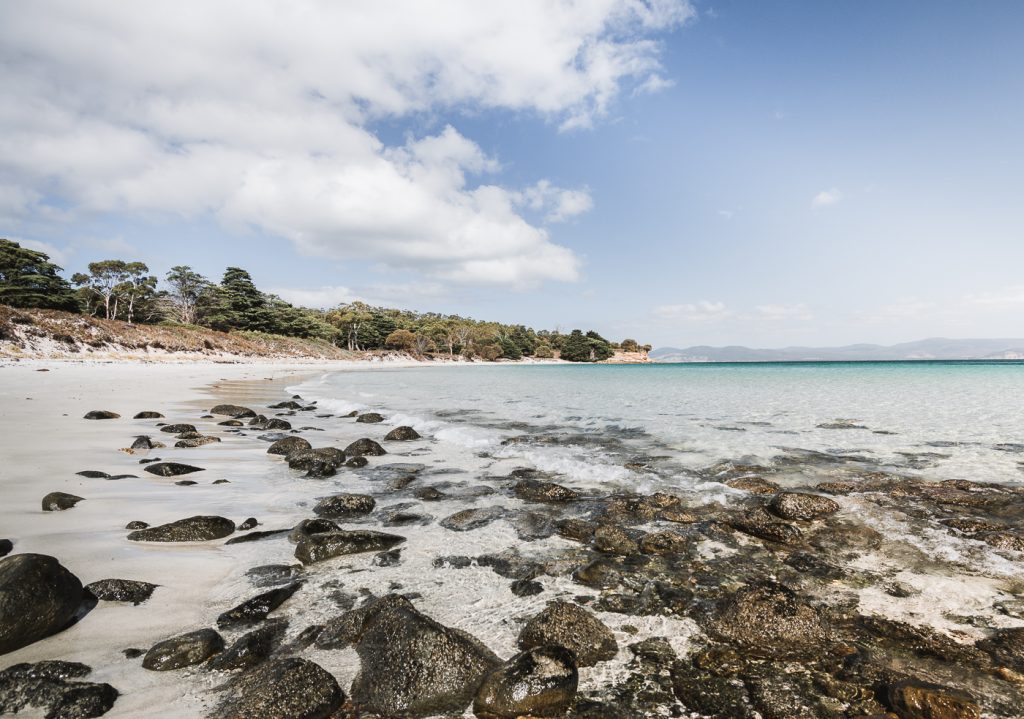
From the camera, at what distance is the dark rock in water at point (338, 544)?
16.1ft

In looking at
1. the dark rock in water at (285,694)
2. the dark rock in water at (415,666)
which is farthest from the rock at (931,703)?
the dark rock in water at (285,694)

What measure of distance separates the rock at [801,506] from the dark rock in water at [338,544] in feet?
17.7

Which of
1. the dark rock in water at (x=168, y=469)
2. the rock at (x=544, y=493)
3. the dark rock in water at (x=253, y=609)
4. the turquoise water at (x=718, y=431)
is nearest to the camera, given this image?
the dark rock in water at (x=253, y=609)

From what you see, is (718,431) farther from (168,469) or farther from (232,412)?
(232,412)

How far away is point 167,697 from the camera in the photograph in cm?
287

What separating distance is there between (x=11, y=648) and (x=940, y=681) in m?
6.59

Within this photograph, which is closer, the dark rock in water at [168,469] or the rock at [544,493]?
the rock at [544,493]

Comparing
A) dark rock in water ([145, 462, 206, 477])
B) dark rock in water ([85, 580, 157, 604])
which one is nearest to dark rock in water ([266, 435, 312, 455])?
dark rock in water ([145, 462, 206, 477])

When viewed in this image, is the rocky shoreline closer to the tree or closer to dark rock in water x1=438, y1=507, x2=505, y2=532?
dark rock in water x1=438, y1=507, x2=505, y2=532

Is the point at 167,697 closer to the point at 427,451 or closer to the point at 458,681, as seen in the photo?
the point at 458,681

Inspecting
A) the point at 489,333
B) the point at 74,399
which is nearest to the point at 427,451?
the point at 74,399

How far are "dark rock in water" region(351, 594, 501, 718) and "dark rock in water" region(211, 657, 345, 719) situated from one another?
0.66 feet

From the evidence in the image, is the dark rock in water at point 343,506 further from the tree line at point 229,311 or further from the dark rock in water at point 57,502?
the tree line at point 229,311

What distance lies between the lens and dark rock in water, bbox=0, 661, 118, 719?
8.64ft
